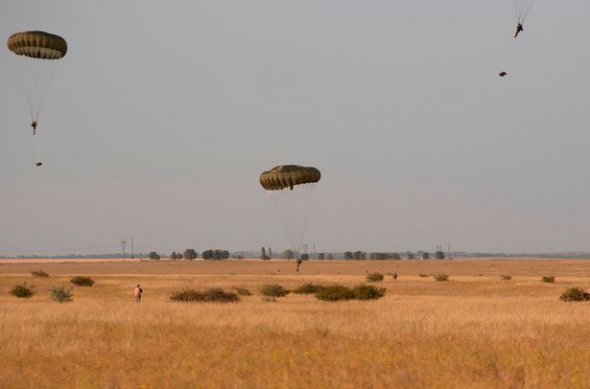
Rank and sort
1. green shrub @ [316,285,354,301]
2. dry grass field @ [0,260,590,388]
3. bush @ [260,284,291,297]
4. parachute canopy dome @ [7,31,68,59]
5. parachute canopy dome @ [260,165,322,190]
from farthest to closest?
bush @ [260,284,291,297]
parachute canopy dome @ [260,165,322,190]
green shrub @ [316,285,354,301]
parachute canopy dome @ [7,31,68,59]
dry grass field @ [0,260,590,388]

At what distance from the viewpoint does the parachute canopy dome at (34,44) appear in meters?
37.9

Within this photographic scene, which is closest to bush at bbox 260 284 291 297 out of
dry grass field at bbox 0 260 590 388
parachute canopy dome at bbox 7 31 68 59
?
dry grass field at bbox 0 260 590 388

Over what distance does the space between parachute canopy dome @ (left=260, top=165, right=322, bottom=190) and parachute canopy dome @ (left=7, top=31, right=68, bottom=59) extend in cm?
1617

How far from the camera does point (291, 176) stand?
44969 mm

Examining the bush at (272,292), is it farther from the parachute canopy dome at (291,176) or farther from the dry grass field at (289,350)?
the dry grass field at (289,350)

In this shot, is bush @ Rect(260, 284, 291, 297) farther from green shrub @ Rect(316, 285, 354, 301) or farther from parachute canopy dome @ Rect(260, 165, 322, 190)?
parachute canopy dome @ Rect(260, 165, 322, 190)

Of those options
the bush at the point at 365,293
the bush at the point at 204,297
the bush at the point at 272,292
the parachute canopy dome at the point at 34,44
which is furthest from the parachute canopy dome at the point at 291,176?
the parachute canopy dome at the point at 34,44

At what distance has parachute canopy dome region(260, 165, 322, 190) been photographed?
4481cm

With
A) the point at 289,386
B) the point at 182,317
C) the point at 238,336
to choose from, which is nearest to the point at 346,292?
the point at 182,317

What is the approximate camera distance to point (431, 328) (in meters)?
21.9

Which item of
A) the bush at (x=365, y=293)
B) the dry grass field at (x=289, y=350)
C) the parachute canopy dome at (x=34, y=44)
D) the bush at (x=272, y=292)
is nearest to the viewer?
the dry grass field at (x=289, y=350)

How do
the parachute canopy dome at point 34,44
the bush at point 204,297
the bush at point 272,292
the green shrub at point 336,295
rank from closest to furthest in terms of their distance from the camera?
the parachute canopy dome at point 34,44 < the bush at point 204,297 < the green shrub at point 336,295 < the bush at point 272,292

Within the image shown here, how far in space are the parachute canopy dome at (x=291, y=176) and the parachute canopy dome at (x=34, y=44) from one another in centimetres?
1617

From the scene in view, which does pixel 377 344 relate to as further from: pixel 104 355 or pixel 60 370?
pixel 60 370
